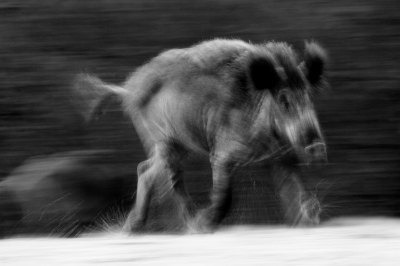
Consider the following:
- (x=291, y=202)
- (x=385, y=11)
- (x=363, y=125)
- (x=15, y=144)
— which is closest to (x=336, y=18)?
(x=385, y=11)

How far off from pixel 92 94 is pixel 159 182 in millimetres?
1007

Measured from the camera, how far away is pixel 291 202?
5.70 metres

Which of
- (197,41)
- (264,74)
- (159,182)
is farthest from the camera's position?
(197,41)

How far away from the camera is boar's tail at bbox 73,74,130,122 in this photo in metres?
6.23

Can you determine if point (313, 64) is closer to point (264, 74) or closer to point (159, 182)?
point (264, 74)

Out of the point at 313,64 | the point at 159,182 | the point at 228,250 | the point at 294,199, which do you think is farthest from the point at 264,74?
the point at 228,250

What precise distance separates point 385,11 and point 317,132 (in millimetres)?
1688

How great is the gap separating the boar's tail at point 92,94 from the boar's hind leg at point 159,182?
587mm

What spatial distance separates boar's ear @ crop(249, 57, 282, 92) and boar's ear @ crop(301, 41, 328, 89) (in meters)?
0.32

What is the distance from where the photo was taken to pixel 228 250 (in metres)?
3.84

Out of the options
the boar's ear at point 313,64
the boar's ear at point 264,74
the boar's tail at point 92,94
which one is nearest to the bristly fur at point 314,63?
the boar's ear at point 313,64

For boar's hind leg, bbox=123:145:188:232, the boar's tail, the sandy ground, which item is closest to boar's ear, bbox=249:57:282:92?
boar's hind leg, bbox=123:145:188:232

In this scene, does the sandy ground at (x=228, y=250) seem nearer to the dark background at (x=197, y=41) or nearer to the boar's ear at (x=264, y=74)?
the boar's ear at (x=264, y=74)

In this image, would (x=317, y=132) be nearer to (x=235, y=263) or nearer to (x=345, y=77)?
(x=345, y=77)
